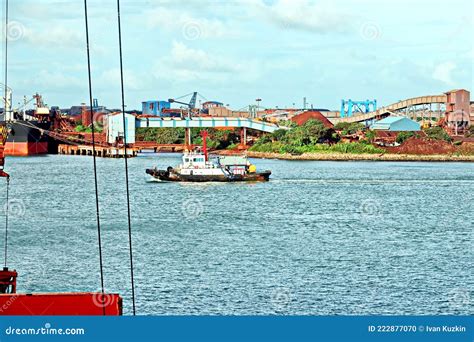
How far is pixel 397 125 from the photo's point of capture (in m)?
55.3

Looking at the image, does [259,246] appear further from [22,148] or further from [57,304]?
[22,148]

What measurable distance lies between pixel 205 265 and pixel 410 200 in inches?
489

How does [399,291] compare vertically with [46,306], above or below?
below

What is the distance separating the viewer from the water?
399 inches

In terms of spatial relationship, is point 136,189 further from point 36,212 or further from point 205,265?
point 205,265

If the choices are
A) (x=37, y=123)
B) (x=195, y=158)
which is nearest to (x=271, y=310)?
(x=195, y=158)

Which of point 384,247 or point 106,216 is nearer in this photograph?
point 384,247

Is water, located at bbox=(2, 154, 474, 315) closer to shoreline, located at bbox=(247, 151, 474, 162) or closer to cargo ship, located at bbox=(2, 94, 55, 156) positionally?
shoreline, located at bbox=(247, 151, 474, 162)

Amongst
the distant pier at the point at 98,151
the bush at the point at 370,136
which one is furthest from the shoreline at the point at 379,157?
the distant pier at the point at 98,151

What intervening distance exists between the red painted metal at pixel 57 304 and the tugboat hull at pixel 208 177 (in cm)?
2241

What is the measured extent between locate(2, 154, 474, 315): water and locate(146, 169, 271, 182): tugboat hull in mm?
1195

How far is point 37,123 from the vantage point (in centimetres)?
5556

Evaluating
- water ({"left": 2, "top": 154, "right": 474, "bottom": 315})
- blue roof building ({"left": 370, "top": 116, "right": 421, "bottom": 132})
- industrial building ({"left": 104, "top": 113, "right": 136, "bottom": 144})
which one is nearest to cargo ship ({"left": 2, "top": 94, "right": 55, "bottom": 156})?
industrial building ({"left": 104, "top": 113, "right": 136, "bottom": 144})

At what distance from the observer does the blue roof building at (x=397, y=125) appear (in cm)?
5469
